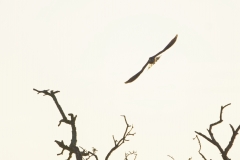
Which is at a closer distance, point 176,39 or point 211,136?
point 211,136

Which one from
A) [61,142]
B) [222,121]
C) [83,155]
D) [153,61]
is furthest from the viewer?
[83,155]

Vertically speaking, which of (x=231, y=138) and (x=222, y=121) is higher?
(x=222, y=121)

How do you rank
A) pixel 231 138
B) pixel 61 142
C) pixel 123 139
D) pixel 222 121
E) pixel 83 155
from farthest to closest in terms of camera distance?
pixel 123 139 → pixel 83 155 → pixel 61 142 → pixel 222 121 → pixel 231 138

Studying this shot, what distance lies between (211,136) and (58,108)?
15.8 feet

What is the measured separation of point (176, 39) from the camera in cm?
601

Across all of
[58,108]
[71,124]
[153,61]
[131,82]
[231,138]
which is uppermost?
[58,108]

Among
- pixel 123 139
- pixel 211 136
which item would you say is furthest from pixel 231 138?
pixel 123 139

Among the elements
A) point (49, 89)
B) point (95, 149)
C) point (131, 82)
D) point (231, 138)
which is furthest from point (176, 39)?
point (95, 149)

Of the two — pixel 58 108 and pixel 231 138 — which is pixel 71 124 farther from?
pixel 231 138

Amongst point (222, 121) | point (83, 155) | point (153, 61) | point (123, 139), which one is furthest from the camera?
point (123, 139)

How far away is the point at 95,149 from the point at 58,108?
4.94 meters

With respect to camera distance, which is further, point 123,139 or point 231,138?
point 123,139

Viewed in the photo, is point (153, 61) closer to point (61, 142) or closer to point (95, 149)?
point (61, 142)

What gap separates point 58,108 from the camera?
8.91 m
